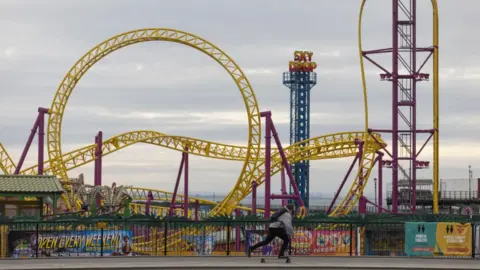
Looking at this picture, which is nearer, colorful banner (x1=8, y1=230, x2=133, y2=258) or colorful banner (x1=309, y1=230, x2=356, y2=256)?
colorful banner (x1=8, y1=230, x2=133, y2=258)

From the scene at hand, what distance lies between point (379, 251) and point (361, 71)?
24.8 m

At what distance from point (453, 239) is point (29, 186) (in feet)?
57.0

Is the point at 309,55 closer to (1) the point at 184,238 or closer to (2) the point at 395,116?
(2) the point at 395,116

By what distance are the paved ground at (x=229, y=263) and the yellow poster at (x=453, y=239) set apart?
0.87 meters

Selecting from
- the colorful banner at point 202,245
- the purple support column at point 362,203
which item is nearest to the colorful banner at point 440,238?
the colorful banner at point 202,245

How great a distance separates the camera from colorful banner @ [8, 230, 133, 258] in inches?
1123

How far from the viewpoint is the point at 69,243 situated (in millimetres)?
29000

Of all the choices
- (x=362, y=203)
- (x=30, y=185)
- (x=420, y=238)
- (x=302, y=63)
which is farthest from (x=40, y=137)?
(x=302, y=63)

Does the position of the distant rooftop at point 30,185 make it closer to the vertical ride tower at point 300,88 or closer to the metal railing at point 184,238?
the metal railing at point 184,238

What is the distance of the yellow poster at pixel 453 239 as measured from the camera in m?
28.7

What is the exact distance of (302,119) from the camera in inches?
4409

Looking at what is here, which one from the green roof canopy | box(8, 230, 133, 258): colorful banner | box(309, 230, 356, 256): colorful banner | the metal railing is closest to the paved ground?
the metal railing

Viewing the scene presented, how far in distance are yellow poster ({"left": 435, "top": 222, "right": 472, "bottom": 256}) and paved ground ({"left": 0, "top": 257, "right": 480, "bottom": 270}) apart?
2.84ft

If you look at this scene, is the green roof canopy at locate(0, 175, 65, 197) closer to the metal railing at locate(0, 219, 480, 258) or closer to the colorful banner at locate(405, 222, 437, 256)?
the metal railing at locate(0, 219, 480, 258)
